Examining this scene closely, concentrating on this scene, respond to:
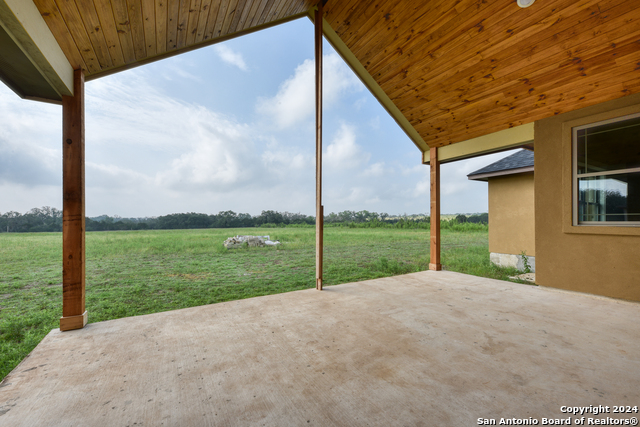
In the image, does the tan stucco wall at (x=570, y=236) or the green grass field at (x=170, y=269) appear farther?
the green grass field at (x=170, y=269)

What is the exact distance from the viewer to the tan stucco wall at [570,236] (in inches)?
123

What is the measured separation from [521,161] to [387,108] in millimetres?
3690

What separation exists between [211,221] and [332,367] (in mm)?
6519

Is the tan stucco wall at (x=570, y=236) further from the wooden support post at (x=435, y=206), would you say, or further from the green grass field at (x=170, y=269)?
the green grass field at (x=170, y=269)

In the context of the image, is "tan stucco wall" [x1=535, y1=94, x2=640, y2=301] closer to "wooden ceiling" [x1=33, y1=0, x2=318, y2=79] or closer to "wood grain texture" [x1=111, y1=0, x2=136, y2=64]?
"wooden ceiling" [x1=33, y1=0, x2=318, y2=79]

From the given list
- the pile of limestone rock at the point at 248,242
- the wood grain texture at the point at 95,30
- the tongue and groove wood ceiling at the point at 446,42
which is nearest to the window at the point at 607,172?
the tongue and groove wood ceiling at the point at 446,42

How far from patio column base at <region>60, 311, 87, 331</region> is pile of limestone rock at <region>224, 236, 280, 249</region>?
16.6 ft

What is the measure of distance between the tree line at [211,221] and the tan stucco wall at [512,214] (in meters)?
1.70

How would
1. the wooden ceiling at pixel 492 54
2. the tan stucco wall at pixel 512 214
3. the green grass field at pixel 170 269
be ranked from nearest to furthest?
the wooden ceiling at pixel 492 54 < the green grass field at pixel 170 269 < the tan stucco wall at pixel 512 214

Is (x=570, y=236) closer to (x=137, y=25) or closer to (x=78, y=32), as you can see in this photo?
(x=137, y=25)

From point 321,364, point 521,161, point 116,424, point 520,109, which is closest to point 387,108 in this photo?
point 520,109

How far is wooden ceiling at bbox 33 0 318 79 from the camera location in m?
1.94

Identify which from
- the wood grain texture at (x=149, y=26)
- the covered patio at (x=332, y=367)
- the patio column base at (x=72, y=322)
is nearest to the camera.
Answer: the covered patio at (x=332, y=367)

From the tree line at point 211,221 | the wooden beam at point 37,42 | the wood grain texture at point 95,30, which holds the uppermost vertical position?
the wood grain texture at point 95,30
